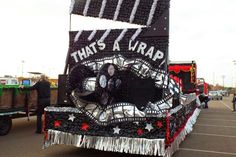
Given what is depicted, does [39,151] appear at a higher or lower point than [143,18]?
lower

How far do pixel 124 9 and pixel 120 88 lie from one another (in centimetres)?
162

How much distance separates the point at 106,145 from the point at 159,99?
128cm

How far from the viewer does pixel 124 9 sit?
6613mm

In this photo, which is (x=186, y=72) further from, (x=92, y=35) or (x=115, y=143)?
(x=115, y=143)

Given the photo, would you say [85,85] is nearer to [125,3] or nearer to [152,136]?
[152,136]

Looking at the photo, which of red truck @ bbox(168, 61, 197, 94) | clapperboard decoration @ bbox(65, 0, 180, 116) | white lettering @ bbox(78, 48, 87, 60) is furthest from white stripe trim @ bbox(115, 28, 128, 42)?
Answer: red truck @ bbox(168, 61, 197, 94)

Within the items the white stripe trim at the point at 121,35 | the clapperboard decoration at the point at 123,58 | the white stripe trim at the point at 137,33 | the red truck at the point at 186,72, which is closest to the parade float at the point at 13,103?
the clapperboard decoration at the point at 123,58

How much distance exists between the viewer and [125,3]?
6.62 m

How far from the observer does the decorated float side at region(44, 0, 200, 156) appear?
5.58 meters

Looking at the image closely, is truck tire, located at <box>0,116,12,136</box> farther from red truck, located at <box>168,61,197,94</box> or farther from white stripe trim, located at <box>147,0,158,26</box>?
red truck, located at <box>168,61,197,94</box>

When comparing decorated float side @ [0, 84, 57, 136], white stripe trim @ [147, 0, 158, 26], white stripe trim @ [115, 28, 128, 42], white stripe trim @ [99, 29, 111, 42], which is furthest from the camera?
decorated float side @ [0, 84, 57, 136]

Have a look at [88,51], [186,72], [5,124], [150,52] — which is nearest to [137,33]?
[150,52]

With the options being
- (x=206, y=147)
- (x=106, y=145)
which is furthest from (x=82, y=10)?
(x=206, y=147)

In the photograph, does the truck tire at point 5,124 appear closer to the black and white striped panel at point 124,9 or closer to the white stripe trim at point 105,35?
the black and white striped panel at point 124,9
